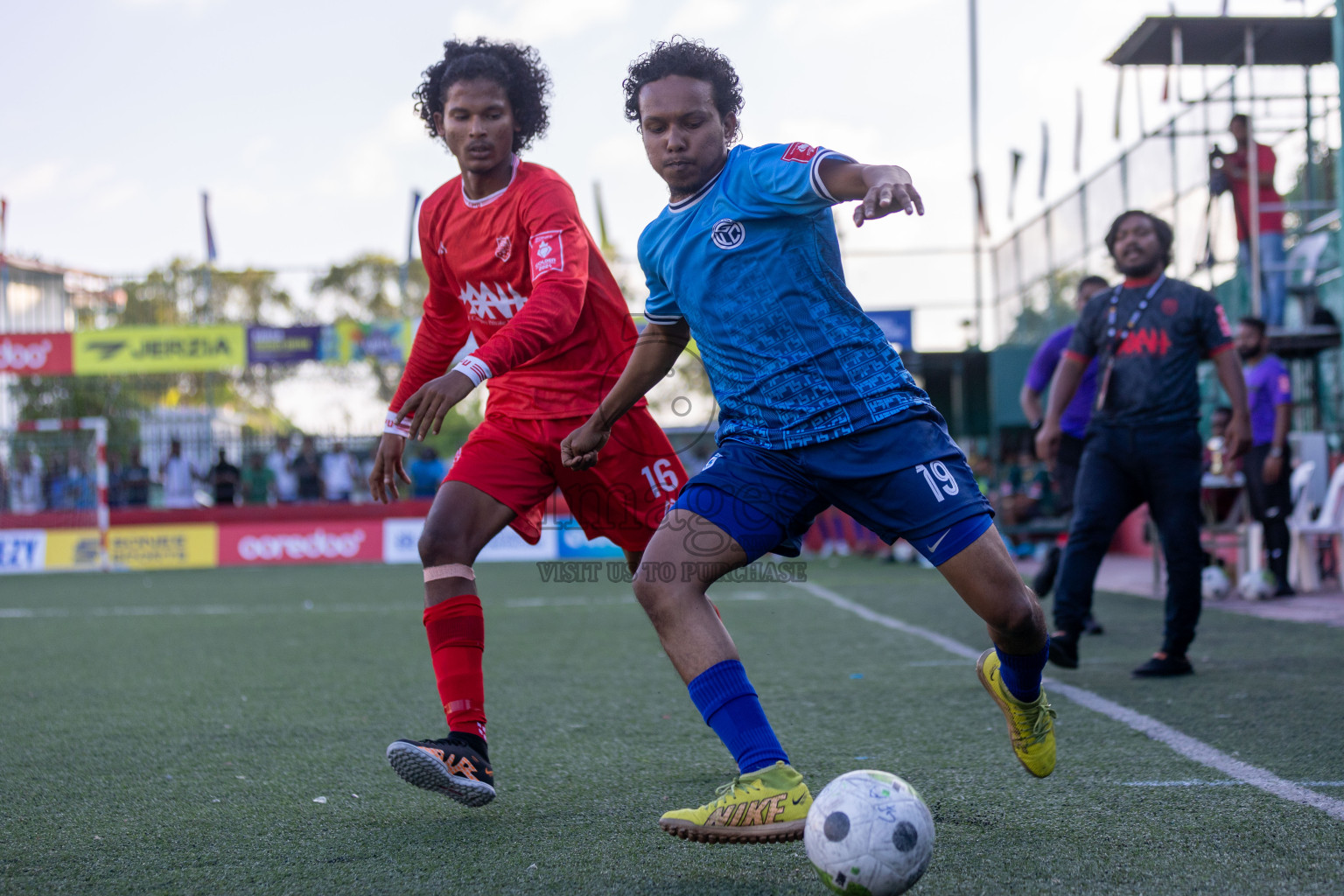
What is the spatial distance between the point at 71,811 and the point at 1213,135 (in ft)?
42.3

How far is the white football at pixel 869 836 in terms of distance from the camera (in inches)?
94.8

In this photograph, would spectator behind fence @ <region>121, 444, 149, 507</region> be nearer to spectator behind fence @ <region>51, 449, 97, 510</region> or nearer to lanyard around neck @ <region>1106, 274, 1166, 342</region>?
spectator behind fence @ <region>51, 449, 97, 510</region>

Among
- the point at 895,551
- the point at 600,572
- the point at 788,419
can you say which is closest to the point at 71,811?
the point at 788,419

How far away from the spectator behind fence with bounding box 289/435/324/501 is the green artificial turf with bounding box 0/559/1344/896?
10.7 metres

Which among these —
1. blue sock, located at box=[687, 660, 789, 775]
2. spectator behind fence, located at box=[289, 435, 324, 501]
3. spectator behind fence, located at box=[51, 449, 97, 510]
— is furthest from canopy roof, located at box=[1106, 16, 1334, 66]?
spectator behind fence, located at box=[51, 449, 97, 510]

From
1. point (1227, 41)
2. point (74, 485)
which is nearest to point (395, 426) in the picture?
point (1227, 41)

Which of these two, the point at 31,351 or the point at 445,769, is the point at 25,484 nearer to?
the point at 31,351

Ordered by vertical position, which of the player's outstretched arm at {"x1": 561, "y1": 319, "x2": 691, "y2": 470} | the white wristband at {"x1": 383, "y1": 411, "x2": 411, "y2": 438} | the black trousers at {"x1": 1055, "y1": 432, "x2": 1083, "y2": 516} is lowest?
the black trousers at {"x1": 1055, "y1": 432, "x2": 1083, "y2": 516}

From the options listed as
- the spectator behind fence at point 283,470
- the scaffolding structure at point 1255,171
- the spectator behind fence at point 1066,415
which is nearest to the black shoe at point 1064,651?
the spectator behind fence at point 1066,415

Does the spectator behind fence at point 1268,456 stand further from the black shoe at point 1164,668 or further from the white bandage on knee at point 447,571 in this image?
the white bandage on knee at point 447,571

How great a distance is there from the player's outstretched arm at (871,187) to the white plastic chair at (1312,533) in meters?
7.51

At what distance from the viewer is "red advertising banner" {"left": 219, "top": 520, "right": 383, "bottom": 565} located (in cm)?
1792

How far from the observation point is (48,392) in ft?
67.2

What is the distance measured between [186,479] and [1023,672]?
17865 mm
